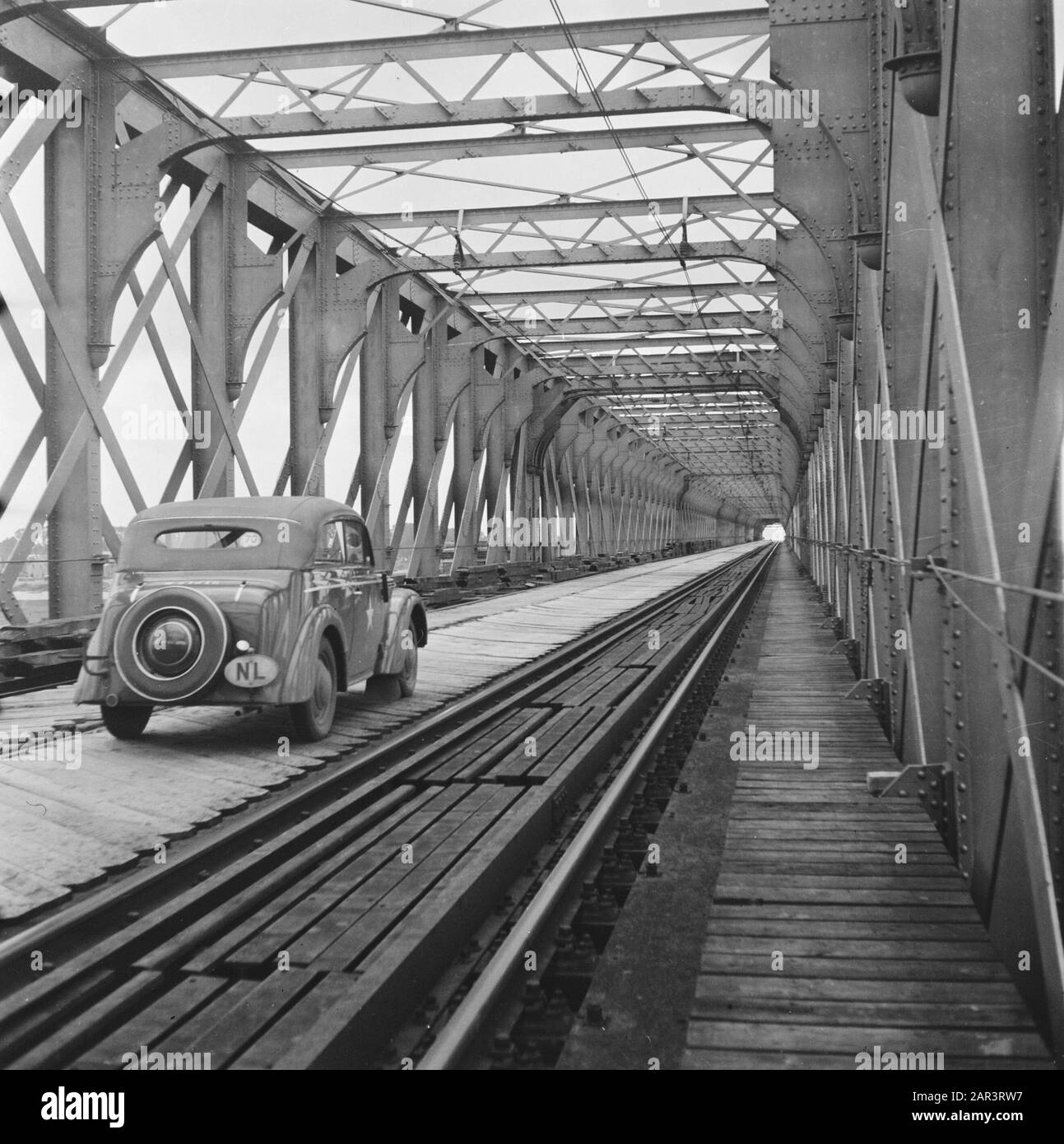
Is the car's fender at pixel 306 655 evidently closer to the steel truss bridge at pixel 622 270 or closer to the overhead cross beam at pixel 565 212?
the steel truss bridge at pixel 622 270

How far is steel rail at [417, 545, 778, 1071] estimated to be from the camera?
3.27m

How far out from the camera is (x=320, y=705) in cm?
771

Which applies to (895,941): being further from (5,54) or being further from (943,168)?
(5,54)

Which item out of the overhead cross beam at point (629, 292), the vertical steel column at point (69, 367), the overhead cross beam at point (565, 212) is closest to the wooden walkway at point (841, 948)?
the vertical steel column at point (69, 367)

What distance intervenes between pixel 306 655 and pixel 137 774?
134 centimetres

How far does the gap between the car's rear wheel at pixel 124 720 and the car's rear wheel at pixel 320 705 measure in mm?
991

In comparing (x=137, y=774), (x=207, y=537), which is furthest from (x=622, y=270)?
(x=137, y=774)

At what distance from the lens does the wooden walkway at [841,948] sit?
3.24 meters

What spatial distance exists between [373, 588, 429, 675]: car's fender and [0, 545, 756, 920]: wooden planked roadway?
0.35 meters

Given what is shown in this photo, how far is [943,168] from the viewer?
13.5 feet

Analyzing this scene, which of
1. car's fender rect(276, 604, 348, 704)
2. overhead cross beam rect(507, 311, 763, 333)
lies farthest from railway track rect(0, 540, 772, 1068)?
overhead cross beam rect(507, 311, 763, 333)

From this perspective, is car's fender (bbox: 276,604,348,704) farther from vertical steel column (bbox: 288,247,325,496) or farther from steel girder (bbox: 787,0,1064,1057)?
vertical steel column (bbox: 288,247,325,496)

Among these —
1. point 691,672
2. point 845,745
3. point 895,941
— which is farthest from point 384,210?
point 895,941
